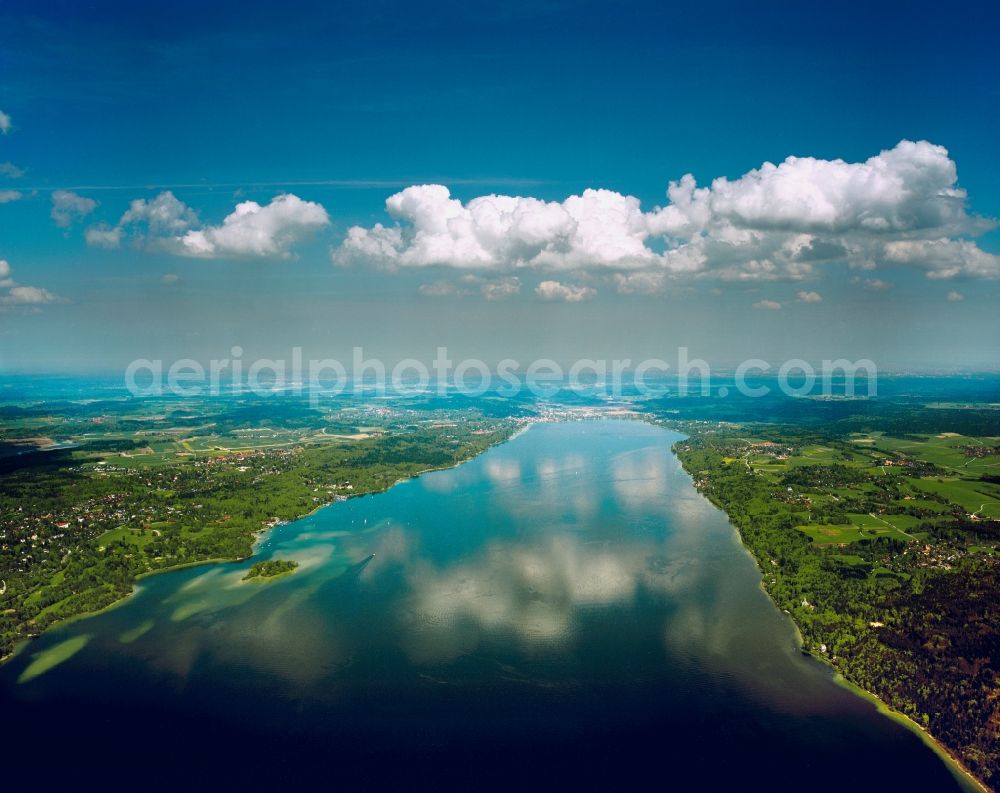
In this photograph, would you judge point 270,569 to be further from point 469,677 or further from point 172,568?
point 469,677

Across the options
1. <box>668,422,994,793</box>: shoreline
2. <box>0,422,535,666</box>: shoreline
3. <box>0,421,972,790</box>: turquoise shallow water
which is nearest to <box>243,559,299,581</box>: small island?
<box>0,421,972,790</box>: turquoise shallow water

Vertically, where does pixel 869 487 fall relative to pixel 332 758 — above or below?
above

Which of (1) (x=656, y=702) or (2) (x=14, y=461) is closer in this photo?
(1) (x=656, y=702)

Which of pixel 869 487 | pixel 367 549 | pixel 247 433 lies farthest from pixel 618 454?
pixel 247 433

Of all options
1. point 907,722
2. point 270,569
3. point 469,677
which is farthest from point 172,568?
point 907,722

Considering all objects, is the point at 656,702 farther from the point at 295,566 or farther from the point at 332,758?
the point at 295,566

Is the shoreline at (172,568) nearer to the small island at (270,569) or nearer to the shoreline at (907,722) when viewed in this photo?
the small island at (270,569)
